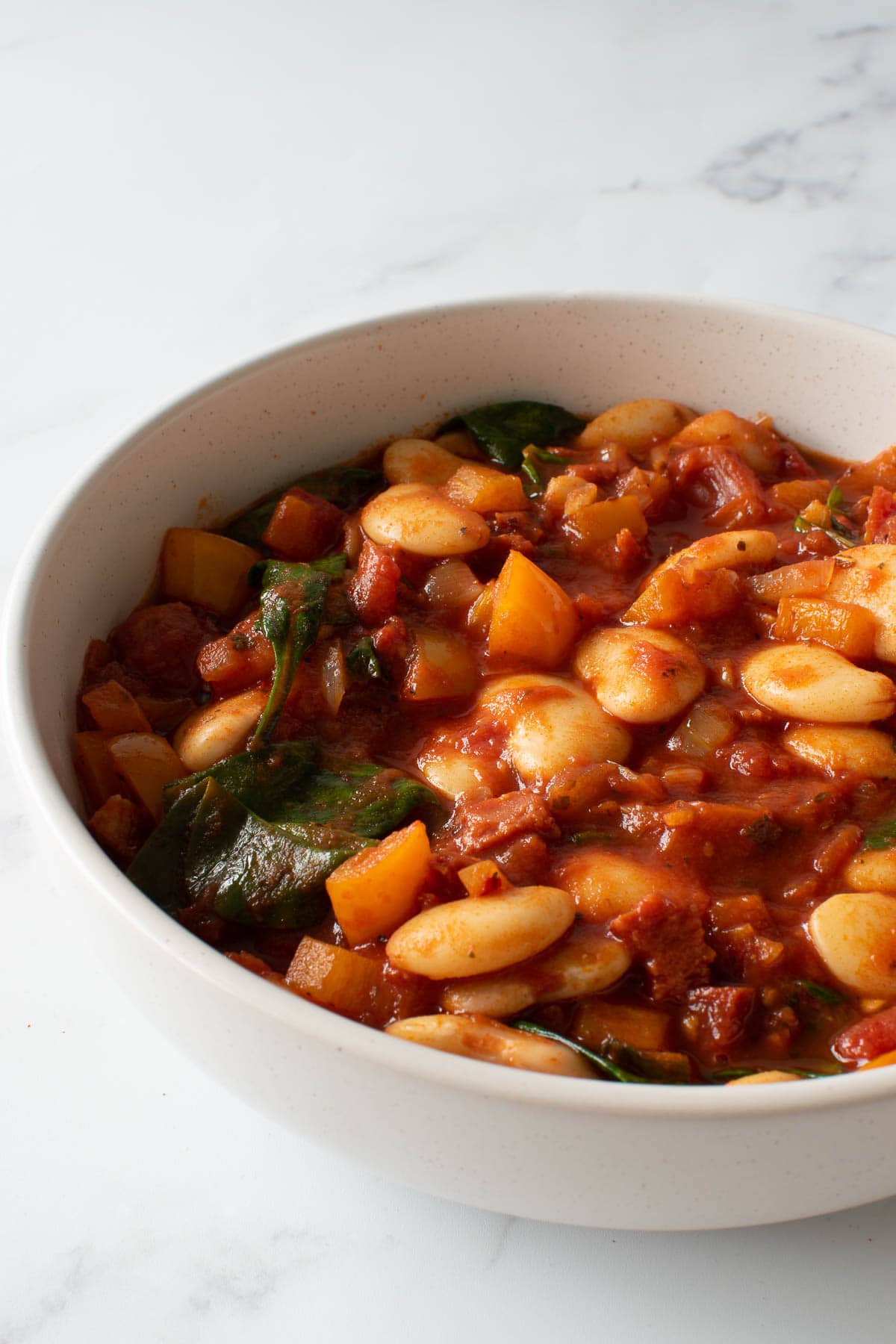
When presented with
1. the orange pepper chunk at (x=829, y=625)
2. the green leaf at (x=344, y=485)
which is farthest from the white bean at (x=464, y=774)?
the green leaf at (x=344, y=485)

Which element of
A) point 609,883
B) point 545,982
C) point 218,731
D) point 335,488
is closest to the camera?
point 545,982

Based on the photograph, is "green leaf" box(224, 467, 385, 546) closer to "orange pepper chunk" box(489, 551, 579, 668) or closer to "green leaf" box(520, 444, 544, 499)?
"green leaf" box(520, 444, 544, 499)

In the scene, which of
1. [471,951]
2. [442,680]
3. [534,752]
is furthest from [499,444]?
[471,951]

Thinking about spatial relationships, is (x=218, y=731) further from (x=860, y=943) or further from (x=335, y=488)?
(x=860, y=943)

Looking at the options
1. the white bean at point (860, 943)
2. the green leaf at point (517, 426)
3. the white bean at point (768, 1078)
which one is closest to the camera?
the white bean at point (768, 1078)

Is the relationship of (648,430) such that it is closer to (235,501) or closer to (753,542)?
(753,542)

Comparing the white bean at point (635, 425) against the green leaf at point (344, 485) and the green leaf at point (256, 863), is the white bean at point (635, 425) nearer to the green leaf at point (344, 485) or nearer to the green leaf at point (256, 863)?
the green leaf at point (344, 485)

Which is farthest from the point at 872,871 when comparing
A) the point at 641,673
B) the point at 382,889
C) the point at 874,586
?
the point at 382,889
